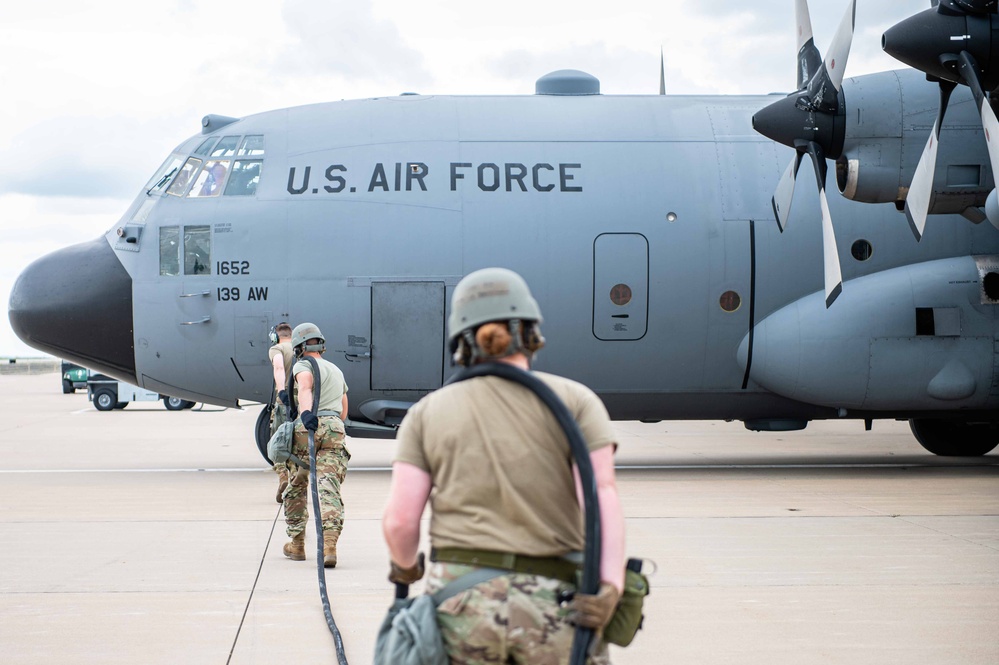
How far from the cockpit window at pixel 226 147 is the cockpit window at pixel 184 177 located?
272 millimetres

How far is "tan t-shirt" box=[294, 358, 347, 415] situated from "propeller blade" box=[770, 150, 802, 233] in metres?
6.53

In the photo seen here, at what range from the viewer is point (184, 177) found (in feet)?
49.2

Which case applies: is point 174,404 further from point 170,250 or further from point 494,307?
point 494,307

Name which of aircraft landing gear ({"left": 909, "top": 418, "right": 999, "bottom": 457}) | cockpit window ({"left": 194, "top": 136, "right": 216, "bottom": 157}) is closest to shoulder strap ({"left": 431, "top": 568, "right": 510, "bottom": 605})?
cockpit window ({"left": 194, "top": 136, "right": 216, "bottom": 157})

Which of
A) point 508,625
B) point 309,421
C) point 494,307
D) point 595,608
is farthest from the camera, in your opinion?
point 309,421

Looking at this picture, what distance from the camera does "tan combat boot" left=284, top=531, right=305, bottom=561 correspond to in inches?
354

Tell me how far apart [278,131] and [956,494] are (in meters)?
9.42

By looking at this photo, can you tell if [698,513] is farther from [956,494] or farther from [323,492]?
[323,492]

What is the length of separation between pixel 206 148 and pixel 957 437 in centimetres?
1182

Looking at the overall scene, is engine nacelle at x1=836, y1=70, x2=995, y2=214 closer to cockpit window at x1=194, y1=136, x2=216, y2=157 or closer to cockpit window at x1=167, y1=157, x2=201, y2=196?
cockpit window at x1=194, y1=136, x2=216, y2=157

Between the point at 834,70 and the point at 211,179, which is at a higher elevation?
the point at 834,70

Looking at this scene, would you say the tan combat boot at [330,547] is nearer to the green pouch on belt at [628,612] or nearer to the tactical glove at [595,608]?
the green pouch on belt at [628,612]

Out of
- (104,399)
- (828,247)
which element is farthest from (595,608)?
(104,399)

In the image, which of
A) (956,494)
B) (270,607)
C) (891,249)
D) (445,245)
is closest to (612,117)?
(445,245)
